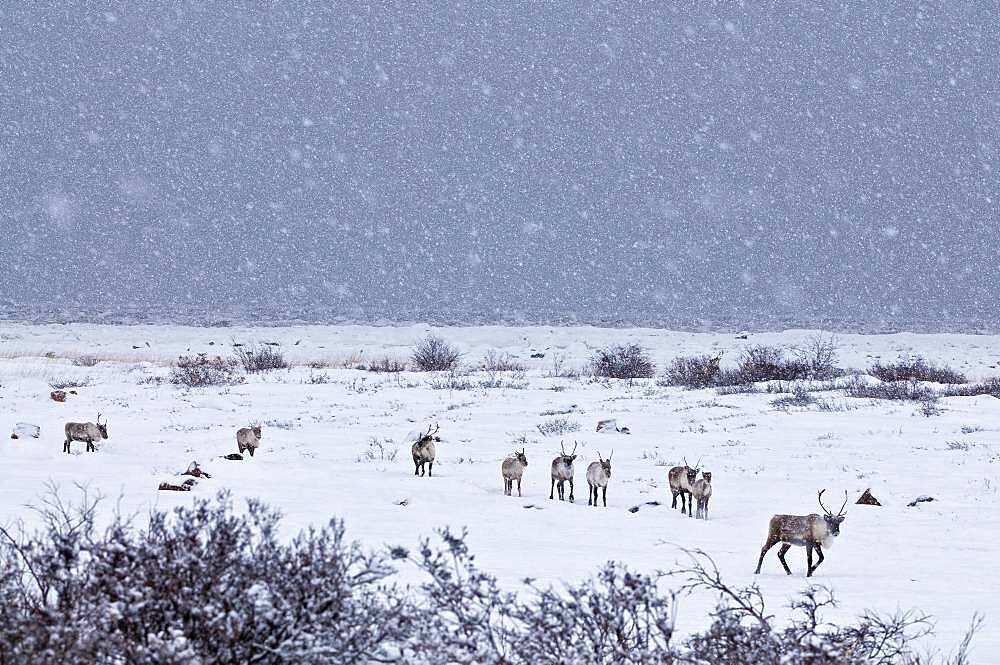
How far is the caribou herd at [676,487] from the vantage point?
8.07m

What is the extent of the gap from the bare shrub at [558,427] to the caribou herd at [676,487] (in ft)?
7.17

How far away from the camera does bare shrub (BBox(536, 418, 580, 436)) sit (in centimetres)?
1872

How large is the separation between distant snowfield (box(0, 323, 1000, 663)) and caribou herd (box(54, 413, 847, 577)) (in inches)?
9.5

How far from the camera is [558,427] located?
1903cm

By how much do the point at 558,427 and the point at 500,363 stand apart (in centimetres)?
1683

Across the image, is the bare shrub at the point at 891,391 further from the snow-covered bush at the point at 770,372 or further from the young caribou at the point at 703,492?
→ the young caribou at the point at 703,492

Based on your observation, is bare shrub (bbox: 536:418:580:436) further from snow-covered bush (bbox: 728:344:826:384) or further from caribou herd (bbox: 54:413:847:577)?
snow-covered bush (bbox: 728:344:826:384)

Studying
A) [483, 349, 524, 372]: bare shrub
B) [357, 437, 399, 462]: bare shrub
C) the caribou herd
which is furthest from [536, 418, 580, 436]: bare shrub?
[483, 349, 524, 372]: bare shrub

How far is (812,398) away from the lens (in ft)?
74.4

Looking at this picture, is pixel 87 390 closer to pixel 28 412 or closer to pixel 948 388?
pixel 28 412

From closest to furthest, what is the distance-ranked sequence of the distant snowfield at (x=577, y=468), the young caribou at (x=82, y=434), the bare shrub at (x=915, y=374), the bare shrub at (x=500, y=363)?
the distant snowfield at (x=577, y=468) → the young caribou at (x=82, y=434) → the bare shrub at (x=915, y=374) → the bare shrub at (x=500, y=363)

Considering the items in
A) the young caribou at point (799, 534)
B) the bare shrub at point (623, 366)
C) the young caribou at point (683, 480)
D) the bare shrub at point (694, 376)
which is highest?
the bare shrub at point (623, 366)

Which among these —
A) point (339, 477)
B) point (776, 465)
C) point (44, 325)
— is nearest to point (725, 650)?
point (339, 477)

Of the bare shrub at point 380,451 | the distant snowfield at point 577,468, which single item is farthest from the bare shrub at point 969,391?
the bare shrub at point 380,451
